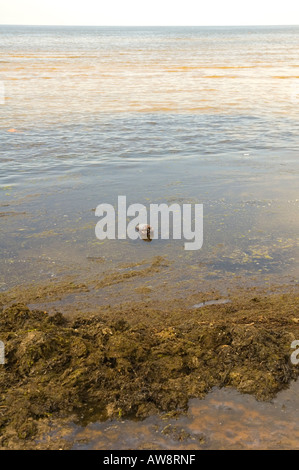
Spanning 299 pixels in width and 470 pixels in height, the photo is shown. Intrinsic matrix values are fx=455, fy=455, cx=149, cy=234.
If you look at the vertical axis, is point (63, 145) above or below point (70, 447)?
above

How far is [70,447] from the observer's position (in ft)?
11.5

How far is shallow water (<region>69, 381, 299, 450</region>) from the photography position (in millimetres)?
3527

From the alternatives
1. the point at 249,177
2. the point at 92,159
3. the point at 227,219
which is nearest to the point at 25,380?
the point at 227,219

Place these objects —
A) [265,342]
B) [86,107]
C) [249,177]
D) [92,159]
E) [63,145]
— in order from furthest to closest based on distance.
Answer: [86,107] < [63,145] < [92,159] < [249,177] < [265,342]

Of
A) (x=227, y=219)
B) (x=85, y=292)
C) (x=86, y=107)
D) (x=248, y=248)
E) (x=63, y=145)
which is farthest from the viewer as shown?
(x=86, y=107)

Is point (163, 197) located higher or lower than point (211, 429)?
higher

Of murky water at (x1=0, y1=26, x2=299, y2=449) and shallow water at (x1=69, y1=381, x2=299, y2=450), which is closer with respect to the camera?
shallow water at (x1=69, y1=381, x2=299, y2=450)

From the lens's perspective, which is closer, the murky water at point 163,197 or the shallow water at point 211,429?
the shallow water at point 211,429

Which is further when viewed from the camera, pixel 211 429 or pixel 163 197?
pixel 163 197

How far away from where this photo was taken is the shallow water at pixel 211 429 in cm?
353

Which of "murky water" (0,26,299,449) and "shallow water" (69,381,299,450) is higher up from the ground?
"murky water" (0,26,299,449)

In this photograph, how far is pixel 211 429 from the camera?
12.0 feet

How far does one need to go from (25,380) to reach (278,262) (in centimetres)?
395
